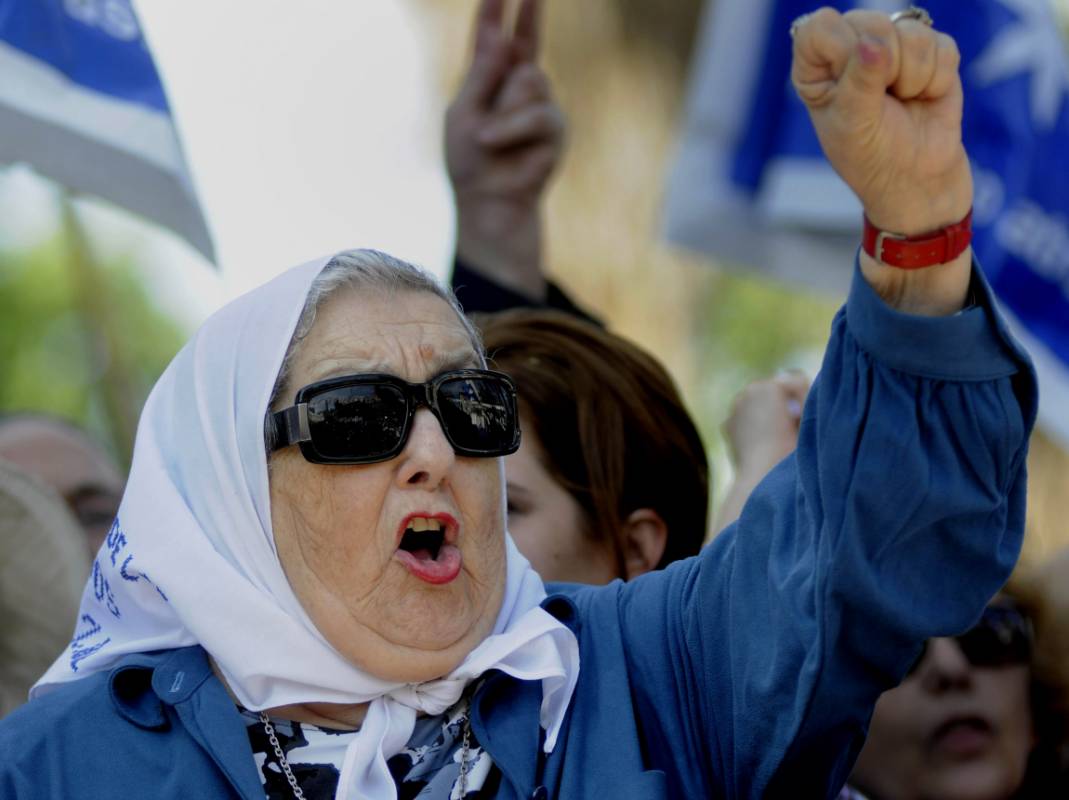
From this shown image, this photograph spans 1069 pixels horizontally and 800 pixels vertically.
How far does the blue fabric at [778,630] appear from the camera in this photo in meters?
2.06

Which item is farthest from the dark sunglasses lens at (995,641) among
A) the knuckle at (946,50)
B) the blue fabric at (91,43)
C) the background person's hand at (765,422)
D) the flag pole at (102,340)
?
the flag pole at (102,340)

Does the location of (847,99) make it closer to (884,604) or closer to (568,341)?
(884,604)

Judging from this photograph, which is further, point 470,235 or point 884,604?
point 470,235

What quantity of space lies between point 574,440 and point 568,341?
216 millimetres

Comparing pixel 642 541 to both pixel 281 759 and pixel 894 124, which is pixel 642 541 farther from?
pixel 894 124

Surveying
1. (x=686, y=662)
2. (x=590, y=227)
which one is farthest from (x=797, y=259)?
(x=590, y=227)

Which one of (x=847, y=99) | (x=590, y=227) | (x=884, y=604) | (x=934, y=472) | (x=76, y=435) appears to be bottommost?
(x=590, y=227)

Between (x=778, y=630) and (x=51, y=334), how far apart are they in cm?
1776

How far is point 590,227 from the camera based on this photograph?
32.4 ft

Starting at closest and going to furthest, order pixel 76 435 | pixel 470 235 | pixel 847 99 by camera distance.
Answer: pixel 847 99
pixel 470 235
pixel 76 435

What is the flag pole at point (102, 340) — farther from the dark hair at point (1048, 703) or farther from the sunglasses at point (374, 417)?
the sunglasses at point (374, 417)

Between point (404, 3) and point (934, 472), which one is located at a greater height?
point (934, 472)

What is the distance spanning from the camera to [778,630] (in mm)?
2211

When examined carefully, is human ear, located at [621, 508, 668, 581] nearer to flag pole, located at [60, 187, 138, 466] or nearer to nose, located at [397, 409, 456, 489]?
nose, located at [397, 409, 456, 489]
